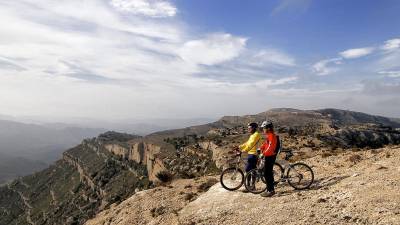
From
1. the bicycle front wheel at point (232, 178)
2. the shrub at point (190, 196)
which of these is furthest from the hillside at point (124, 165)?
the bicycle front wheel at point (232, 178)

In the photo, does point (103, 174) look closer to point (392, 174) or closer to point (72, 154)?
point (72, 154)

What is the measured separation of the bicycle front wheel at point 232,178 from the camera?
18353 mm

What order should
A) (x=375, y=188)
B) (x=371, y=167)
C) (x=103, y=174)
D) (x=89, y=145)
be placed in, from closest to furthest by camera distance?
1. (x=375, y=188)
2. (x=371, y=167)
3. (x=103, y=174)
4. (x=89, y=145)

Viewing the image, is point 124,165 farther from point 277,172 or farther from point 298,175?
point 298,175

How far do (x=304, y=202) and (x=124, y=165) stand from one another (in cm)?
9464

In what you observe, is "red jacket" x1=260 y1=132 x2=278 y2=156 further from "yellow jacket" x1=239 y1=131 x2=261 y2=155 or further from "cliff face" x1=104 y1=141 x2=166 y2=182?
"cliff face" x1=104 y1=141 x2=166 y2=182

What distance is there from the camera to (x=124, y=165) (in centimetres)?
10619

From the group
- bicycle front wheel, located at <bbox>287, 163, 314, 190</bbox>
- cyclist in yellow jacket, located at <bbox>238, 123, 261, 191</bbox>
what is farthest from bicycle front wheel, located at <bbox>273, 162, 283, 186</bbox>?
cyclist in yellow jacket, located at <bbox>238, 123, 261, 191</bbox>

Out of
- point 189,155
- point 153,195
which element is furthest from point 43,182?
point 153,195

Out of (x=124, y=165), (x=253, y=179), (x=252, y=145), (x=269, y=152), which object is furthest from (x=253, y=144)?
(x=124, y=165)

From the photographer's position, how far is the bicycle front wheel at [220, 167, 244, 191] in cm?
1835

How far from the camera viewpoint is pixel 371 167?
19.0 metres

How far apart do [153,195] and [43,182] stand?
136556mm

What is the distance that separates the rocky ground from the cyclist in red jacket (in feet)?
1.69
